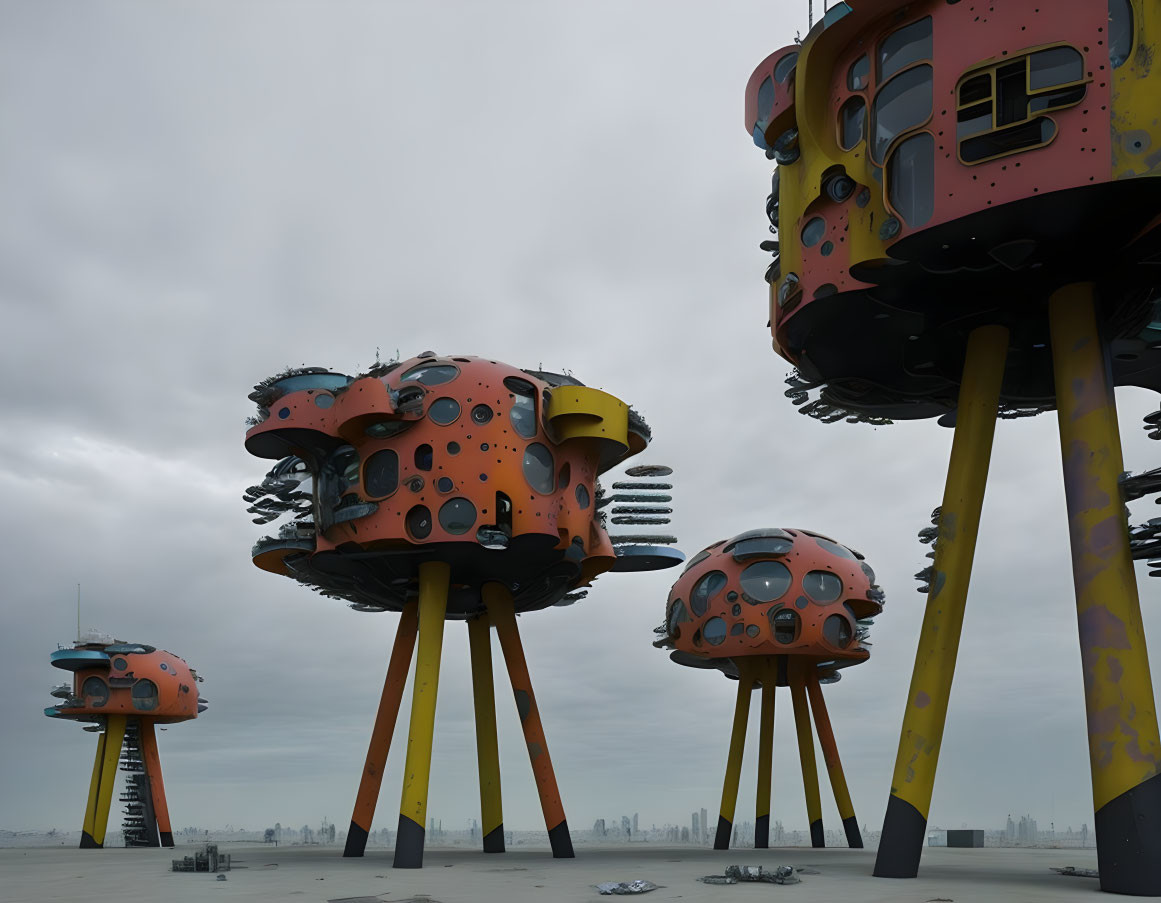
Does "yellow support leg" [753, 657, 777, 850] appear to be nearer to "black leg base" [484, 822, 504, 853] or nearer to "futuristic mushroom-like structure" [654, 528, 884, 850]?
"futuristic mushroom-like structure" [654, 528, 884, 850]

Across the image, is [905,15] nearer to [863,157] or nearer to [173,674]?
[863,157]

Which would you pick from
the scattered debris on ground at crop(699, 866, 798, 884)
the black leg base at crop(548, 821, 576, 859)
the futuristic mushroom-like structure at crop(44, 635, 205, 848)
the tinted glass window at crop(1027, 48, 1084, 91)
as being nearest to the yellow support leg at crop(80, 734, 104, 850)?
the futuristic mushroom-like structure at crop(44, 635, 205, 848)

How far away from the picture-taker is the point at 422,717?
30.1m

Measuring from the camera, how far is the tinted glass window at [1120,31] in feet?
61.5

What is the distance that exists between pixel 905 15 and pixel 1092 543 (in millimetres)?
10334

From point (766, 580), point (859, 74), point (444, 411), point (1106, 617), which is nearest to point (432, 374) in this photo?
point (444, 411)

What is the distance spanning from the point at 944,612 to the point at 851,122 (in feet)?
32.8

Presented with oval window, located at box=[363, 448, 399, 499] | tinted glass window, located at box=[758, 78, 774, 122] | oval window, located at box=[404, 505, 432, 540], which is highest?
tinted glass window, located at box=[758, 78, 774, 122]

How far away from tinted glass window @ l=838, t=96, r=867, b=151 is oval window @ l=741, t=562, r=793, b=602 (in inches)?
792

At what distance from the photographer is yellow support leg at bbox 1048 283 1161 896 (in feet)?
60.0

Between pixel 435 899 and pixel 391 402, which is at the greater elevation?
pixel 391 402

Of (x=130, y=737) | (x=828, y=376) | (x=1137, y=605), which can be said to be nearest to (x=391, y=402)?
(x=828, y=376)

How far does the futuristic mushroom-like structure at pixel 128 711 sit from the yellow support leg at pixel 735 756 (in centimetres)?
2627

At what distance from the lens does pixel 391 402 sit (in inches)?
1187
